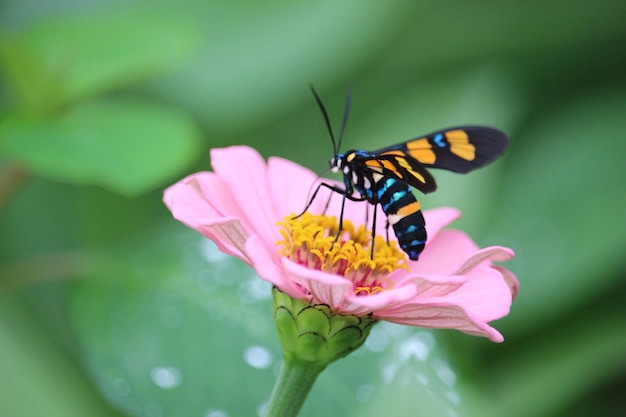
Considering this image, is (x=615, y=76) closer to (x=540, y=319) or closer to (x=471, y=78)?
(x=471, y=78)

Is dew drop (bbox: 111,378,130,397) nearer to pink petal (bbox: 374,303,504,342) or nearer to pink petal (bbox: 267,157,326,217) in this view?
pink petal (bbox: 267,157,326,217)

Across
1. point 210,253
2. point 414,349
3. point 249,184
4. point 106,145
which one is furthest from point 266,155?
point 249,184

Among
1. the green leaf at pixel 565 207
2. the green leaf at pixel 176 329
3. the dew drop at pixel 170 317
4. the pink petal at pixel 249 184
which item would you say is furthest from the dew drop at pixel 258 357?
the green leaf at pixel 565 207

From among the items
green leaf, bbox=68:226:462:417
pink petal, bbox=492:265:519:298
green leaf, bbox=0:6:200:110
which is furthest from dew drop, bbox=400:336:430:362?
green leaf, bbox=0:6:200:110

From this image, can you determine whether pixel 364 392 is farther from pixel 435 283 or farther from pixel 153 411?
pixel 435 283

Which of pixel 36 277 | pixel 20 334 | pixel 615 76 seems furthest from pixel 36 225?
pixel 615 76
